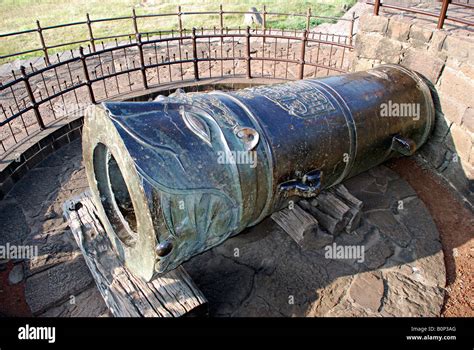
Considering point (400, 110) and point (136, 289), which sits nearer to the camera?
point (136, 289)

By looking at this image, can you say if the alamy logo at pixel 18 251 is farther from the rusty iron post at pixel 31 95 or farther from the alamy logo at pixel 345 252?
the alamy logo at pixel 345 252

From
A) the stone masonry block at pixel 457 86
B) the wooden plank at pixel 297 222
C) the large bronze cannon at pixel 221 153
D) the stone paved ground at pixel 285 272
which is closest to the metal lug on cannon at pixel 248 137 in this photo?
the large bronze cannon at pixel 221 153

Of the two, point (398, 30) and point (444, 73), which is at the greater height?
point (398, 30)

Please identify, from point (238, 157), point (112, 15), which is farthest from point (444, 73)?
point (112, 15)

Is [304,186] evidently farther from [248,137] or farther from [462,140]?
[462,140]

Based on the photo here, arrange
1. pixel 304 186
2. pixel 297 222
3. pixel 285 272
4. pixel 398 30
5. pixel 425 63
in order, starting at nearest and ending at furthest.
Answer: pixel 304 186 < pixel 285 272 < pixel 297 222 < pixel 425 63 < pixel 398 30

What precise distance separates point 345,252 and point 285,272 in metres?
0.65

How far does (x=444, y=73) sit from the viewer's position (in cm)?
390

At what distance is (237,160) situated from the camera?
239 centimetres

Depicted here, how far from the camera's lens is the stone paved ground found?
3135mm

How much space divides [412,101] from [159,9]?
13679 millimetres

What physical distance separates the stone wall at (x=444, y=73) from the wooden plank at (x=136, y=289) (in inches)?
125
